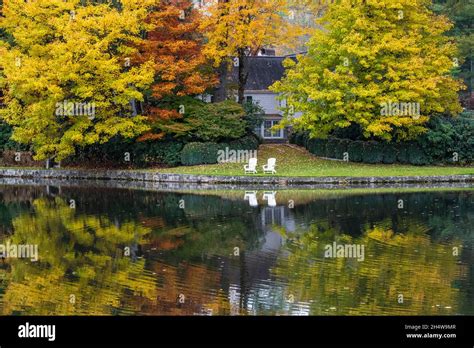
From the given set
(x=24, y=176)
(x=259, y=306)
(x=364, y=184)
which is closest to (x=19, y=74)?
(x=24, y=176)

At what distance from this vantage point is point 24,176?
4809 cm

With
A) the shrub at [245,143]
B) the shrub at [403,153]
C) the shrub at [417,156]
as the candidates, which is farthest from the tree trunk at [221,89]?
the shrub at [417,156]

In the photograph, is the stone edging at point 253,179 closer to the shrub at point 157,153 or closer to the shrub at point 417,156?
the shrub at point 157,153

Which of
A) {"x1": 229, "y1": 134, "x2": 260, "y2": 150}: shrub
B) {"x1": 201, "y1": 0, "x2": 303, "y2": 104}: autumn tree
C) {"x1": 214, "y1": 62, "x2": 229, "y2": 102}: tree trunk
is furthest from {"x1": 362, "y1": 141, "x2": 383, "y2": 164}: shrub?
{"x1": 214, "y1": 62, "x2": 229, "y2": 102}: tree trunk

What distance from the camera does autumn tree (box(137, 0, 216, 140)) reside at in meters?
46.8

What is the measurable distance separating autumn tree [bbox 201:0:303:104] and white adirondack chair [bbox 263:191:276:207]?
1399 cm

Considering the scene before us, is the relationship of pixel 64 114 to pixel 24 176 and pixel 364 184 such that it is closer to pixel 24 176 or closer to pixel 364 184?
pixel 24 176

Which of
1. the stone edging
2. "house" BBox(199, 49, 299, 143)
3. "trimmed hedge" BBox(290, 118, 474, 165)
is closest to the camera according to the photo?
the stone edging

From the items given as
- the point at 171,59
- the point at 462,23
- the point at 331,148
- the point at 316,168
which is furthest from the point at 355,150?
the point at 462,23

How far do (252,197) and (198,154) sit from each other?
1246 centimetres

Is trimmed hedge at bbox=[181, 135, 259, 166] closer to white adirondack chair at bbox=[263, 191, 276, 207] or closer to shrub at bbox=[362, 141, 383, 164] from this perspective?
shrub at bbox=[362, 141, 383, 164]

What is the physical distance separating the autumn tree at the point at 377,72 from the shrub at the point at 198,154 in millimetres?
4911

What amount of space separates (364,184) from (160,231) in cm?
1655

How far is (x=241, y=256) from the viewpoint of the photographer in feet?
69.3
